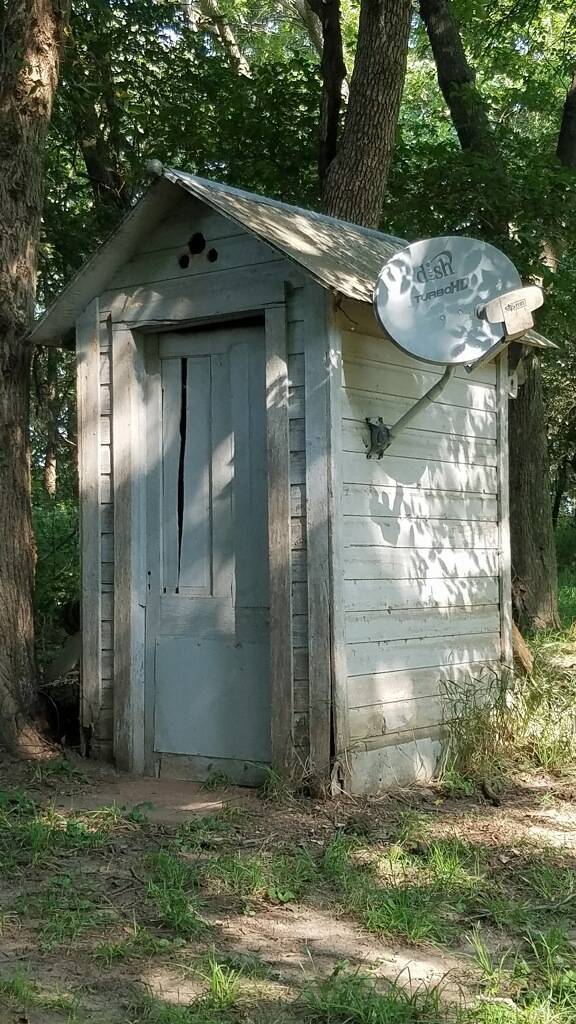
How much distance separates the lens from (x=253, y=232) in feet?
19.7

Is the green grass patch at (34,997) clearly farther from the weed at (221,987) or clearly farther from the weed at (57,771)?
the weed at (57,771)

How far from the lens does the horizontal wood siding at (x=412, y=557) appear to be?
20.5ft

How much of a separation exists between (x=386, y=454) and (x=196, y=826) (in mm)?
2439

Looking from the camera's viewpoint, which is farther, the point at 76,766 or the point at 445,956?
the point at 76,766

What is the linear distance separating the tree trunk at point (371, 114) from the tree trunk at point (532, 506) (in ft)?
8.78

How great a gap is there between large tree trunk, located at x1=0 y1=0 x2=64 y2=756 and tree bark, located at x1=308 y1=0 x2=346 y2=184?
365cm

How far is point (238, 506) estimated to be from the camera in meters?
6.56

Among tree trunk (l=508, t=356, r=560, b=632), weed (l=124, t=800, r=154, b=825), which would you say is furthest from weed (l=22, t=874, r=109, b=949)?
tree trunk (l=508, t=356, r=560, b=632)

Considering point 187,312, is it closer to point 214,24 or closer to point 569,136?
point 569,136

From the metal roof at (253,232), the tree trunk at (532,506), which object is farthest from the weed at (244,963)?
the tree trunk at (532,506)

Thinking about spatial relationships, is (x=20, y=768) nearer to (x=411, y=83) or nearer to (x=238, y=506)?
(x=238, y=506)

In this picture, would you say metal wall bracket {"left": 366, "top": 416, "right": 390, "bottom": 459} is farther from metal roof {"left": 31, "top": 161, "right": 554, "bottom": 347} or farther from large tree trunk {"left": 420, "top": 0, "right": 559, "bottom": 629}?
large tree trunk {"left": 420, "top": 0, "right": 559, "bottom": 629}

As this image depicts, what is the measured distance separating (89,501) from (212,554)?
37.3 inches

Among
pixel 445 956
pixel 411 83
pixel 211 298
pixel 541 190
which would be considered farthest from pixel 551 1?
pixel 445 956
